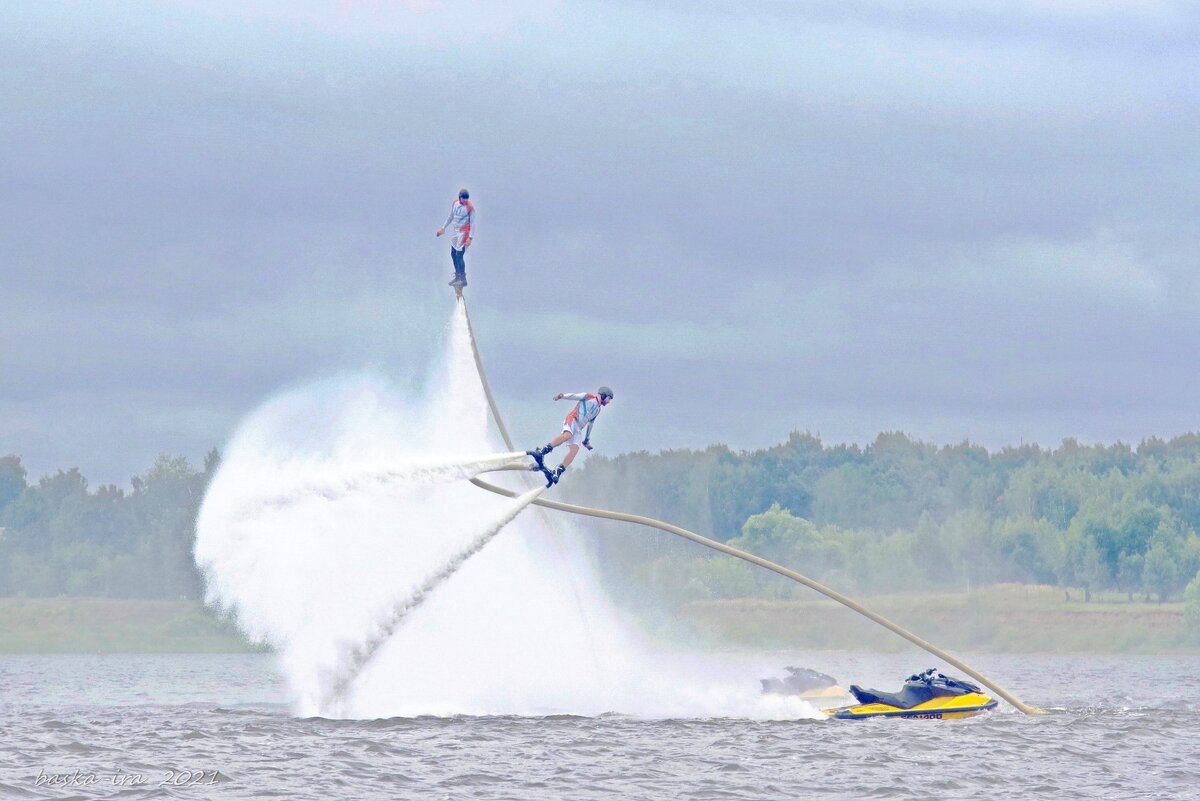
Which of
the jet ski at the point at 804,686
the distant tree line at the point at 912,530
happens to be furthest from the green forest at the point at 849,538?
the jet ski at the point at 804,686

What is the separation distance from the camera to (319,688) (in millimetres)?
49500

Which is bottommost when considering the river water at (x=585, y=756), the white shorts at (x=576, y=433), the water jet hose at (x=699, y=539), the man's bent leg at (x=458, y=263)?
the river water at (x=585, y=756)

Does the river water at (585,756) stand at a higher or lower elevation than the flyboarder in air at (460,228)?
lower

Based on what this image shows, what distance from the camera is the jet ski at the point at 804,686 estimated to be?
59.2 metres

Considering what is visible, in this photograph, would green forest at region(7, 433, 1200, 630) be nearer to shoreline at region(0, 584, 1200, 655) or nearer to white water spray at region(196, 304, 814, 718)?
shoreline at region(0, 584, 1200, 655)

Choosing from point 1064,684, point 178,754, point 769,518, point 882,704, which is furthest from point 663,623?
point 178,754

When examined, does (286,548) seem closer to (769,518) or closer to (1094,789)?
(1094,789)

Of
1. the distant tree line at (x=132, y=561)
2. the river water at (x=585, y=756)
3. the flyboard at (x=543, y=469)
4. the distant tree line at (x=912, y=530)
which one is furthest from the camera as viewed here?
the distant tree line at (x=132, y=561)

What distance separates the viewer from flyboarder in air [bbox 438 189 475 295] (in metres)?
49.8

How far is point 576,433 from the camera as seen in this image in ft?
150

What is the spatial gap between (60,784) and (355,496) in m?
12.4

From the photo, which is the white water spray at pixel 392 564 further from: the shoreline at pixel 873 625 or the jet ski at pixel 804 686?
the shoreline at pixel 873 625

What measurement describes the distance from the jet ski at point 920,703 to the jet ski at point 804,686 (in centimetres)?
477

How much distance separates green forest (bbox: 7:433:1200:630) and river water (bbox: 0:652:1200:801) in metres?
71.2
